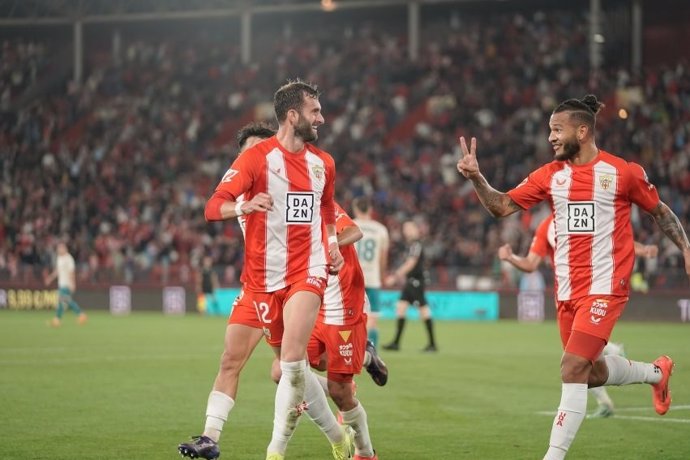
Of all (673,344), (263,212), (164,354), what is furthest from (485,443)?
(673,344)

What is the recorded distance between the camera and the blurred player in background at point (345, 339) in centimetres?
871

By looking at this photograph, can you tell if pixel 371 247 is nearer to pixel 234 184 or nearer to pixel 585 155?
pixel 585 155

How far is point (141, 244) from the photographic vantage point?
39750 millimetres

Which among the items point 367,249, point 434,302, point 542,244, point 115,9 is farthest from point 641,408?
point 115,9

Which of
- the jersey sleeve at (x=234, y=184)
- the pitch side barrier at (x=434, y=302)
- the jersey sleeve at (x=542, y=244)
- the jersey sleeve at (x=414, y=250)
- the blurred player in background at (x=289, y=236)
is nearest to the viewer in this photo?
the jersey sleeve at (x=234, y=184)

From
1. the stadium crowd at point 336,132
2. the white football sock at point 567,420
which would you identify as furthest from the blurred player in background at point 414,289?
the white football sock at point 567,420

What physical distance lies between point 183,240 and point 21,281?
213 inches

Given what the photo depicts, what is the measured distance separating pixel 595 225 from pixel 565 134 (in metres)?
0.68

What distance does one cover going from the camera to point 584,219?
8.40 meters

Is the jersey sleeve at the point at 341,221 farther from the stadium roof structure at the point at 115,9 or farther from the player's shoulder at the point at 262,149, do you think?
the stadium roof structure at the point at 115,9

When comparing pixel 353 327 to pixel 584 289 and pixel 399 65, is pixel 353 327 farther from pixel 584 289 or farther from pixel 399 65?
pixel 399 65

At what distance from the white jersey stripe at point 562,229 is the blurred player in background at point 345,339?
5.05 feet

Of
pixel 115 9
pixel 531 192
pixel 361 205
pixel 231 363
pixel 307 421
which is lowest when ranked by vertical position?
pixel 307 421

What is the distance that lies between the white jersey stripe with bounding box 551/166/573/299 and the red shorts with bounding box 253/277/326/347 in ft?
5.54
